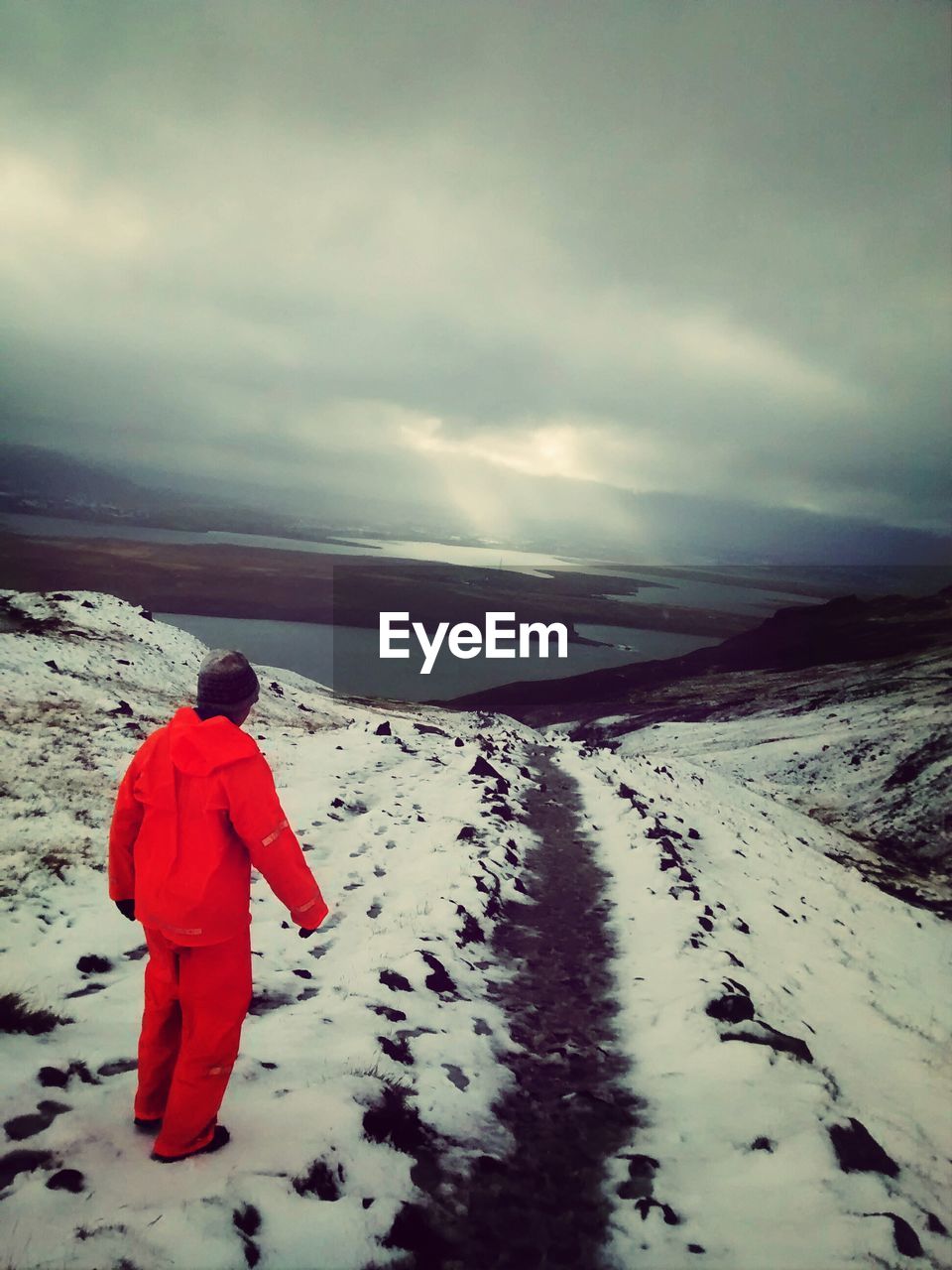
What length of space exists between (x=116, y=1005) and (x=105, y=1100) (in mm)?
1898

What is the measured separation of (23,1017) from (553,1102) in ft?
17.6

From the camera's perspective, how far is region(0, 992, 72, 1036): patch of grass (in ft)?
17.7

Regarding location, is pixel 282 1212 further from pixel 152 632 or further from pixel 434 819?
pixel 152 632

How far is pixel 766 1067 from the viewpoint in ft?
21.6

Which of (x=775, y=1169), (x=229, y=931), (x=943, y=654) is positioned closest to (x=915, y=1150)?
(x=775, y=1169)

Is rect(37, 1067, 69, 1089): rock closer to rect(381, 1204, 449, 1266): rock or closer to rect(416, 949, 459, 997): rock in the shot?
rect(381, 1204, 449, 1266): rock

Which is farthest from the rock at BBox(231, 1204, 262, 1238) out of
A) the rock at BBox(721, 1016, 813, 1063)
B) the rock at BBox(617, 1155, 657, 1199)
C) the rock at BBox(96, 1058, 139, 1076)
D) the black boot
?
the rock at BBox(721, 1016, 813, 1063)

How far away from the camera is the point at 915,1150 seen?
20.2ft

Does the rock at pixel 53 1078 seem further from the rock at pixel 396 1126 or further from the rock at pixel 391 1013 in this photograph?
the rock at pixel 391 1013

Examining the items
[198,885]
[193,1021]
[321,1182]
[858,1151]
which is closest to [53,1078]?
[193,1021]

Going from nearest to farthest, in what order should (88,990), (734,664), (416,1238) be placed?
(416,1238) < (88,990) < (734,664)

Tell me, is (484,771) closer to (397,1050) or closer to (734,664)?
(397,1050)

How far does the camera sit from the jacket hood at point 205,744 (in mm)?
3918

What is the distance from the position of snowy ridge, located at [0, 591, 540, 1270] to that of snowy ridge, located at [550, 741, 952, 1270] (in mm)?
1786
